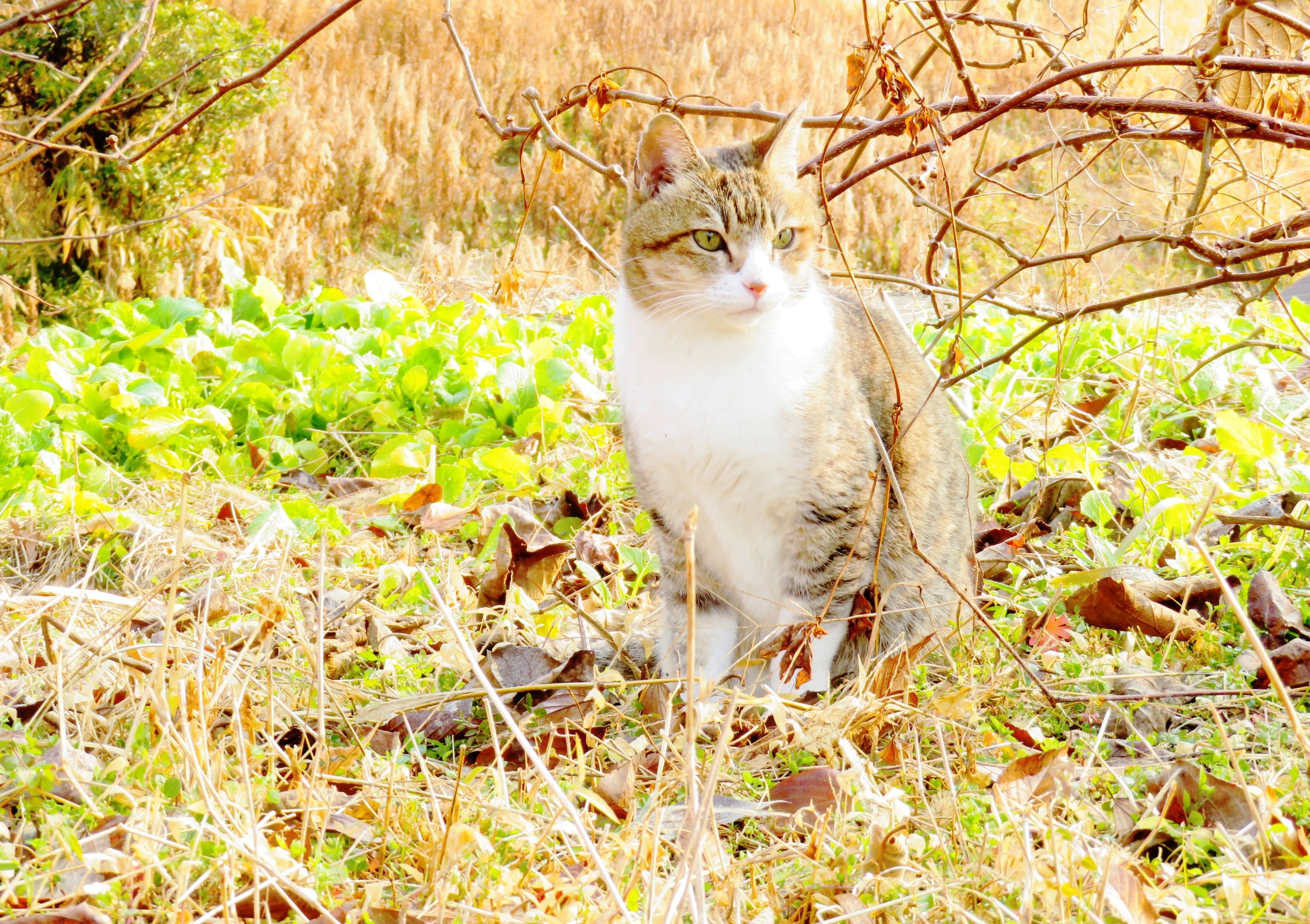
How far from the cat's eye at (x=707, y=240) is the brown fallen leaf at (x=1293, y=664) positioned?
119cm

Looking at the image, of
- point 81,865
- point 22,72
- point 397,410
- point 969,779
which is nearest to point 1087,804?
point 969,779

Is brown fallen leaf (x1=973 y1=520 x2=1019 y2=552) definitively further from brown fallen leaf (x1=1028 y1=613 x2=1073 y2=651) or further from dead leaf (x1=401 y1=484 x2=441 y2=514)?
dead leaf (x1=401 y1=484 x2=441 y2=514)

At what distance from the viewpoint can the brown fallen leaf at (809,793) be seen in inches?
59.6

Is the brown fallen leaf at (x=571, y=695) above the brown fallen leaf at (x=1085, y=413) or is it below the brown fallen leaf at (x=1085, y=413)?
below

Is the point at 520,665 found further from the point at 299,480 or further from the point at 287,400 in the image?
the point at 287,400

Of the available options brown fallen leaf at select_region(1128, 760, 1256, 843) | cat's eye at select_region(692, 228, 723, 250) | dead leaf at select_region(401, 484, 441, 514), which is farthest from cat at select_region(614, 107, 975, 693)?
dead leaf at select_region(401, 484, 441, 514)

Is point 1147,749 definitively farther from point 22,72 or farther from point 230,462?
point 22,72

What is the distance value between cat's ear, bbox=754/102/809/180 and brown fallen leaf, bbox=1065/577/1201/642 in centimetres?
100

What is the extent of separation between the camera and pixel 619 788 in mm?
1547

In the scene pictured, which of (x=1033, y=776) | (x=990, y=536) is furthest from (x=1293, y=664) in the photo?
(x=990, y=536)

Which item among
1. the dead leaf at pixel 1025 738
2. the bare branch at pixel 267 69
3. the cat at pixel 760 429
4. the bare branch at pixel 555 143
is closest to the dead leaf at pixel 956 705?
the dead leaf at pixel 1025 738

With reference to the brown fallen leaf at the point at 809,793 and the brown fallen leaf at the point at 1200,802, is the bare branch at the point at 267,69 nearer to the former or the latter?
the brown fallen leaf at the point at 809,793

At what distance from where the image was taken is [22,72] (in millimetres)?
4531

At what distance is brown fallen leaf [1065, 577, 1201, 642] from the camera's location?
6.50 feet
